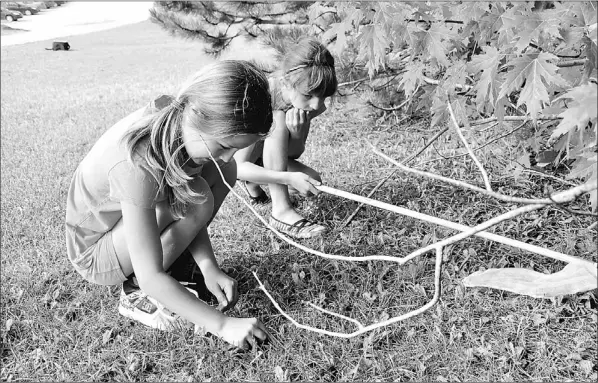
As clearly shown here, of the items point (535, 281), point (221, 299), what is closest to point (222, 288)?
point (221, 299)

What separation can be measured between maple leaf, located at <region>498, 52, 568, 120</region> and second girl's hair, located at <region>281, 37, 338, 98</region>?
899 mm

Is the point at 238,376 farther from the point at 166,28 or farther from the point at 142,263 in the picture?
the point at 166,28

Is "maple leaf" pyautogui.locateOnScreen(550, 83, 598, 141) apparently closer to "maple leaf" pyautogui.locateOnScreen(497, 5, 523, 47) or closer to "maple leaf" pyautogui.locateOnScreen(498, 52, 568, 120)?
"maple leaf" pyautogui.locateOnScreen(498, 52, 568, 120)

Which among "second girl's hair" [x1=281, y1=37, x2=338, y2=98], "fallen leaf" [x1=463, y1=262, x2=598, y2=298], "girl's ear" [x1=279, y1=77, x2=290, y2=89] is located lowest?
"girl's ear" [x1=279, y1=77, x2=290, y2=89]

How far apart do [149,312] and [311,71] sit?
3.68ft

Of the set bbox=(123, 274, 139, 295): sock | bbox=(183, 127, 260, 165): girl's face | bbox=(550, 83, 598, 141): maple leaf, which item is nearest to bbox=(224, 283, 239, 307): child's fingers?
bbox=(123, 274, 139, 295): sock

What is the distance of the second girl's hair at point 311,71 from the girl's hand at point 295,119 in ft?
0.45

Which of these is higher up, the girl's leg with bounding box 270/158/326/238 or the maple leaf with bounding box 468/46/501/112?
the maple leaf with bounding box 468/46/501/112

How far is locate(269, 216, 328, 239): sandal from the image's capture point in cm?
227

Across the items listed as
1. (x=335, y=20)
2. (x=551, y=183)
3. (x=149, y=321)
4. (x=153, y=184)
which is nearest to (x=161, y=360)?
(x=149, y=321)

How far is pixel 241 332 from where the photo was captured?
1547 mm

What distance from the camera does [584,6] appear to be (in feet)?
4.31

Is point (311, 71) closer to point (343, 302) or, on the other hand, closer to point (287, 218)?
point (287, 218)

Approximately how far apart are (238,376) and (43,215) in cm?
157
